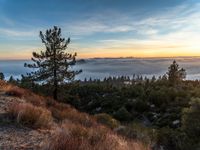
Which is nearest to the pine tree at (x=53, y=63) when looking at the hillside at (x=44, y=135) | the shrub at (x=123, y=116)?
the shrub at (x=123, y=116)

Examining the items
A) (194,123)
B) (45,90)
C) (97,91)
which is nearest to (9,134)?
(194,123)

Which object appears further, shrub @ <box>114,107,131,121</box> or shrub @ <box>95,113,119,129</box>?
shrub @ <box>114,107,131,121</box>

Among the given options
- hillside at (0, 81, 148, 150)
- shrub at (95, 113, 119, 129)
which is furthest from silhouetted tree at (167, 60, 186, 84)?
hillside at (0, 81, 148, 150)

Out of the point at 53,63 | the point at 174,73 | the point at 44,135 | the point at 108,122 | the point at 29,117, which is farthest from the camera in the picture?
the point at 174,73

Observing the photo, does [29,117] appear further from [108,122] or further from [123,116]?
[123,116]

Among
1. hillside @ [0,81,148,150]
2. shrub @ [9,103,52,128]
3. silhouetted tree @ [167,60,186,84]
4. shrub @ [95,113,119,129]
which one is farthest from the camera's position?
silhouetted tree @ [167,60,186,84]

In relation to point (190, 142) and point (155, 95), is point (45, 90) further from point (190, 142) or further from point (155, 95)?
point (190, 142)

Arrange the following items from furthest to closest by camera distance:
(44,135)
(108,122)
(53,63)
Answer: (53,63) → (108,122) → (44,135)

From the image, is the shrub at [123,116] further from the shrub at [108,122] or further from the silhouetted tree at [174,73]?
the silhouetted tree at [174,73]

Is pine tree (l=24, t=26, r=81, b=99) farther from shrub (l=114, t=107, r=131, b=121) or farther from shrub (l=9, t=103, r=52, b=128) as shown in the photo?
shrub (l=9, t=103, r=52, b=128)

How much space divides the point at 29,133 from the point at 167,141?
10.6m

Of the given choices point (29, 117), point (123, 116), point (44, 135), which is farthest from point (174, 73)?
point (44, 135)

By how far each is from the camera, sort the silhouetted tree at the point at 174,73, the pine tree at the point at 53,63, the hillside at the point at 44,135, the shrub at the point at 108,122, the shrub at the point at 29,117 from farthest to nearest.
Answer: the silhouetted tree at the point at 174,73 < the pine tree at the point at 53,63 < the shrub at the point at 108,122 < the shrub at the point at 29,117 < the hillside at the point at 44,135

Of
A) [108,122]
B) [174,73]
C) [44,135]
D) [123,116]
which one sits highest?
[44,135]
